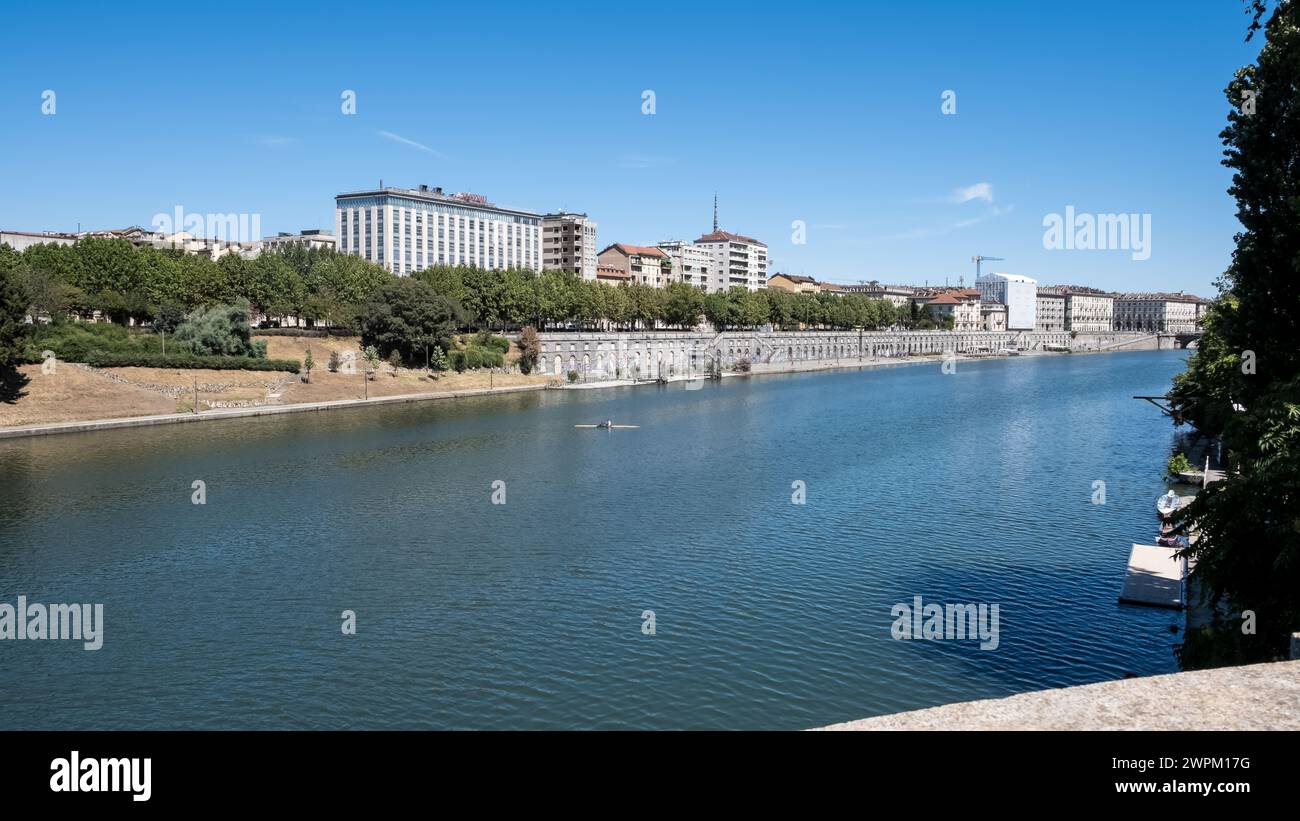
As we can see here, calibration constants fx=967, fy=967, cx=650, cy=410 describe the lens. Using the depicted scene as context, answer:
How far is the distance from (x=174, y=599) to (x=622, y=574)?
492 inches

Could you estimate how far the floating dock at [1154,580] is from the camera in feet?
84.6

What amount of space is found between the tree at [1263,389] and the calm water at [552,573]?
3750 mm

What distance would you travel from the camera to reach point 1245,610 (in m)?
18.6

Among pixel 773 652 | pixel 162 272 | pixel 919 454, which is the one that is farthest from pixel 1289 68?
pixel 162 272

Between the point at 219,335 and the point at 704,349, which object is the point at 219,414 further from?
the point at 704,349

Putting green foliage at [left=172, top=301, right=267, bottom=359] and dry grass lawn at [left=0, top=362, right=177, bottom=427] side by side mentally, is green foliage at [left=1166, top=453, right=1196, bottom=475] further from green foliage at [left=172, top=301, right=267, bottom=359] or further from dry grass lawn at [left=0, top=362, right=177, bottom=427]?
green foliage at [left=172, top=301, right=267, bottom=359]

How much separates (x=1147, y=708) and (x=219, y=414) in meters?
62.9

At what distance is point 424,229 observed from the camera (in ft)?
576

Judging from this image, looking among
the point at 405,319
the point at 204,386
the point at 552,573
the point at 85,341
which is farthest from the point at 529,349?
the point at 552,573

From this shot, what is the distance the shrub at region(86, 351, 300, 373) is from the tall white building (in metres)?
91.2

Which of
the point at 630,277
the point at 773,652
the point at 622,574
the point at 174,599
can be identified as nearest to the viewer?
the point at 773,652

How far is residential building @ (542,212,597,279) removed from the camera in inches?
7283
